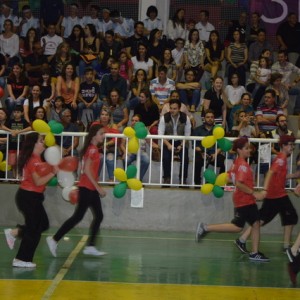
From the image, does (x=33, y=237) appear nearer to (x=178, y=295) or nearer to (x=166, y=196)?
(x=178, y=295)

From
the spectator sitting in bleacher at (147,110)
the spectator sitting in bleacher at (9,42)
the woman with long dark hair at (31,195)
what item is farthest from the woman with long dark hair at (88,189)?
the spectator sitting in bleacher at (9,42)

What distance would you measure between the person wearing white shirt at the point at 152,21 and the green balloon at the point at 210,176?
729 centimetres

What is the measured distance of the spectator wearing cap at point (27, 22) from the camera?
22.9 m

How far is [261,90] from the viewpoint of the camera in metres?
20.2

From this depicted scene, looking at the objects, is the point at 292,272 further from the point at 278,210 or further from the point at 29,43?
the point at 29,43

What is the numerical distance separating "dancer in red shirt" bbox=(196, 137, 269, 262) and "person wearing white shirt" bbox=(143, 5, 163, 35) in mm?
9450

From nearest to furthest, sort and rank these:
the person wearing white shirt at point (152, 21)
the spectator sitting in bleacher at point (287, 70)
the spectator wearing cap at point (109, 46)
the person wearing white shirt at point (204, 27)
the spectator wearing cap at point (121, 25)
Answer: the spectator sitting in bleacher at point (287, 70) < the spectator wearing cap at point (109, 46) < the person wearing white shirt at point (152, 21) < the person wearing white shirt at point (204, 27) < the spectator wearing cap at point (121, 25)

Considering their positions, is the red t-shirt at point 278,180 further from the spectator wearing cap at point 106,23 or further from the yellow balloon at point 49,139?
the spectator wearing cap at point 106,23

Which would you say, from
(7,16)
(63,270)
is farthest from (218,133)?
(7,16)

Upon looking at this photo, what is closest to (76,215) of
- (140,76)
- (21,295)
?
(21,295)

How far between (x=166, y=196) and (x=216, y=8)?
27.9 ft

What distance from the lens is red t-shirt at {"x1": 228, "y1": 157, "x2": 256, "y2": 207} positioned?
43.5 feet

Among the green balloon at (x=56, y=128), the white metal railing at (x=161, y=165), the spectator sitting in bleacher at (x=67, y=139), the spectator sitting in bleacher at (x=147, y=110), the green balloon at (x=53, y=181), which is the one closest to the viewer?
the green balloon at (x=56, y=128)

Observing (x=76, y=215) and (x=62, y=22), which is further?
(x=62, y=22)
